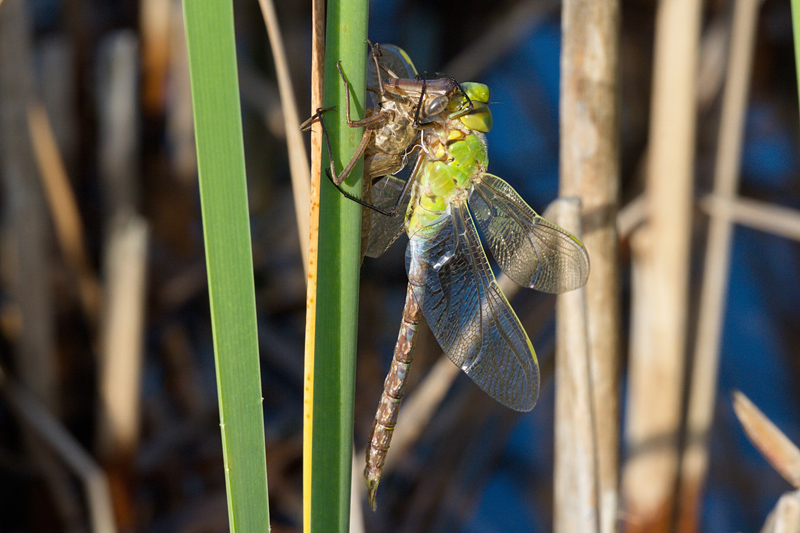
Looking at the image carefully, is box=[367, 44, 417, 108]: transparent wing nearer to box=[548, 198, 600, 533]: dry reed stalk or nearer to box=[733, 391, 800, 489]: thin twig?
box=[548, 198, 600, 533]: dry reed stalk

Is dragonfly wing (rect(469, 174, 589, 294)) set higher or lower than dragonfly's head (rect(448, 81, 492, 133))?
lower

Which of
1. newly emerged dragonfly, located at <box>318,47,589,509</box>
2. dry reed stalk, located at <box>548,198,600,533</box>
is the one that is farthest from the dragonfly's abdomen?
dry reed stalk, located at <box>548,198,600,533</box>

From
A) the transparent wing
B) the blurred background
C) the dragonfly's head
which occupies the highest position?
the transparent wing

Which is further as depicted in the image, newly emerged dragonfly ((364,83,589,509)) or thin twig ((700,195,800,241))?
thin twig ((700,195,800,241))

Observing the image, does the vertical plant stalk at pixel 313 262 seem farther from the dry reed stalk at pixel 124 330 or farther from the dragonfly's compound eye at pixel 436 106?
the dry reed stalk at pixel 124 330

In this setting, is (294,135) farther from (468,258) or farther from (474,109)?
(468,258)

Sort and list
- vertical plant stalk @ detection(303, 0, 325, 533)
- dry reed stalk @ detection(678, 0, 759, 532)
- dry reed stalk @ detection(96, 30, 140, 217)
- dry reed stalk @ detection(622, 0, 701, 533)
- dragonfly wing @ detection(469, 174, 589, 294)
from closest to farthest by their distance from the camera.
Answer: vertical plant stalk @ detection(303, 0, 325, 533), dragonfly wing @ detection(469, 174, 589, 294), dry reed stalk @ detection(622, 0, 701, 533), dry reed stalk @ detection(678, 0, 759, 532), dry reed stalk @ detection(96, 30, 140, 217)

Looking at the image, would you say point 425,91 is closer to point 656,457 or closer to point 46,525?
point 656,457
